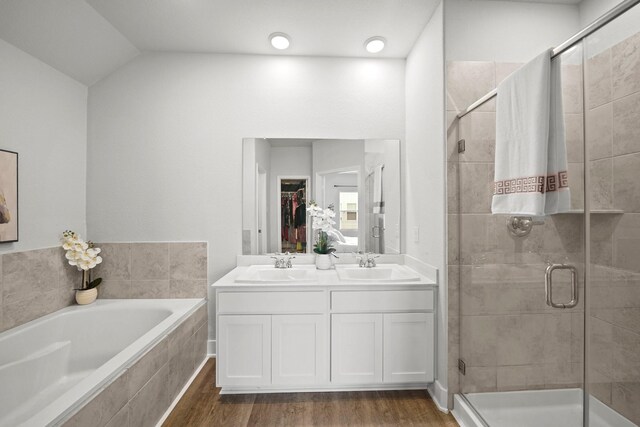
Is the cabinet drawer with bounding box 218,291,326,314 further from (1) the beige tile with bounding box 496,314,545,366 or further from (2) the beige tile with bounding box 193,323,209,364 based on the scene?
(1) the beige tile with bounding box 496,314,545,366

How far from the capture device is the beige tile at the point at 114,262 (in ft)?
8.36

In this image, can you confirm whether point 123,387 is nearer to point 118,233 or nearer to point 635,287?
point 118,233

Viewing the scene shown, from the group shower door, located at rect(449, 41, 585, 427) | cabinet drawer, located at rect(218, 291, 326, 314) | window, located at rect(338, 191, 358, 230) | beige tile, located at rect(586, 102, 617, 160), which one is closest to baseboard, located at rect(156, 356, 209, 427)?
cabinet drawer, located at rect(218, 291, 326, 314)

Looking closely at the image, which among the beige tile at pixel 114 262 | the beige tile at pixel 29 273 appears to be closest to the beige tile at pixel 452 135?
the beige tile at pixel 114 262

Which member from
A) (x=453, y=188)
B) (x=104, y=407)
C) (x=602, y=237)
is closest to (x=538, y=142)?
(x=602, y=237)

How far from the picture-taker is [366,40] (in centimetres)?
239

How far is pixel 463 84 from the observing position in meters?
1.92

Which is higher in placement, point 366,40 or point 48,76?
point 366,40

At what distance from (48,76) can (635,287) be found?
358 cm

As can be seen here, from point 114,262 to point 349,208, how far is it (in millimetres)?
1983

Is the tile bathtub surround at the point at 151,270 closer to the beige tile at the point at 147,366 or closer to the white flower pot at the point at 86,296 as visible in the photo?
the white flower pot at the point at 86,296

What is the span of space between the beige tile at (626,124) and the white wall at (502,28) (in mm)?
797

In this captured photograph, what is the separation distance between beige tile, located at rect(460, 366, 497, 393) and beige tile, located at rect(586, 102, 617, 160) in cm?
120

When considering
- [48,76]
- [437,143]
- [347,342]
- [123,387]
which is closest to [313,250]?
[347,342]
